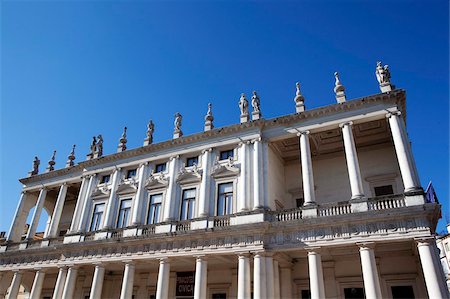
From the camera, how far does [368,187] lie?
20.7 m

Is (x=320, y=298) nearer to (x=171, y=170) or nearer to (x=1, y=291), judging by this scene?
(x=171, y=170)

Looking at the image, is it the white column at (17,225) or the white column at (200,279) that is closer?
the white column at (200,279)

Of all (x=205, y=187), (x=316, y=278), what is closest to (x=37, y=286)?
(x=205, y=187)

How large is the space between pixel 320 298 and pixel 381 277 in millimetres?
4940

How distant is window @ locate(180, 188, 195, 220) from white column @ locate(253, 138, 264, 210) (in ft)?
15.5

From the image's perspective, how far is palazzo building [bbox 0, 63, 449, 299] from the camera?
16.6 m

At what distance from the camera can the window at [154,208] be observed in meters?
23.3

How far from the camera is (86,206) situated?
26.4 m

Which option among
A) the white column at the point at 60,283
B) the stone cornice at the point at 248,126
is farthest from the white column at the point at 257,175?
the white column at the point at 60,283

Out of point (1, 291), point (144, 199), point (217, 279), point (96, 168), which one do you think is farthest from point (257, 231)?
point (1, 291)

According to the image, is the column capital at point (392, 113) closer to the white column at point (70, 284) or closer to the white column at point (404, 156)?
the white column at point (404, 156)

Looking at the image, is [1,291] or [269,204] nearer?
[269,204]

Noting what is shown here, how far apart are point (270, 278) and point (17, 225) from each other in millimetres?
25194

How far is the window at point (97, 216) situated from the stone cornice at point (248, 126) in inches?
147
